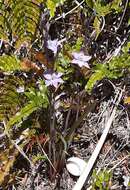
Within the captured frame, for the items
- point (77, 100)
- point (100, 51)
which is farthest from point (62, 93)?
point (100, 51)

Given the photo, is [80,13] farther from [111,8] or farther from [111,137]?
[111,137]

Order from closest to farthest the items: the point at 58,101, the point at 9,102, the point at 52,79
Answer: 1. the point at 52,79
2. the point at 9,102
3. the point at 58,101

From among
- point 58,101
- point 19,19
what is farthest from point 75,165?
point 19,19

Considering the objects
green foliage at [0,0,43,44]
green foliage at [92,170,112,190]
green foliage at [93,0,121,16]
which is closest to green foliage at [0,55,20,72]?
green foliage at [0,0,43,44]

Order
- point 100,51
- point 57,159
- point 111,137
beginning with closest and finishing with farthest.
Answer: point 57,159 < point 111,137 < point 100,51

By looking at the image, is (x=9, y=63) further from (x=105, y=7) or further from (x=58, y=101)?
(x=105, y=7)

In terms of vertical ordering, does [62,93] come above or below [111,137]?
above
